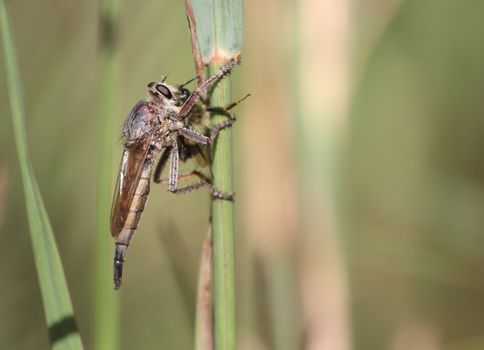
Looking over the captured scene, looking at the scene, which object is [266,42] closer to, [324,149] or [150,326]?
[324,149]

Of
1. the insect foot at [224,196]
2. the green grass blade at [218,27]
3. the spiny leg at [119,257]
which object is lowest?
the spiny leg at [119,257]

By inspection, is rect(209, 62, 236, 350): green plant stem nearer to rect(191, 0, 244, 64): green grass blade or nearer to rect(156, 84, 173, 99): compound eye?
rect(191, 0, 244, 64): green grass blade

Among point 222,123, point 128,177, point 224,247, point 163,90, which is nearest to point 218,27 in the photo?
point 222,123

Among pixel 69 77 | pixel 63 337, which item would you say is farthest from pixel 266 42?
pixel 63 337

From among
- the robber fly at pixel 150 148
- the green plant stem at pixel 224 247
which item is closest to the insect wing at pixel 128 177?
the robber fly at pixel 150 148

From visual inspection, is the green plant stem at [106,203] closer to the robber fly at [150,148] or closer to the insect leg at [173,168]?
the robber fly at [150,148]

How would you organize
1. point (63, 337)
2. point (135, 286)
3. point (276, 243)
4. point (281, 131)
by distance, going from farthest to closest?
point (135, 286)
point (281, 131)
point (276, 243)
point (63, 337)
